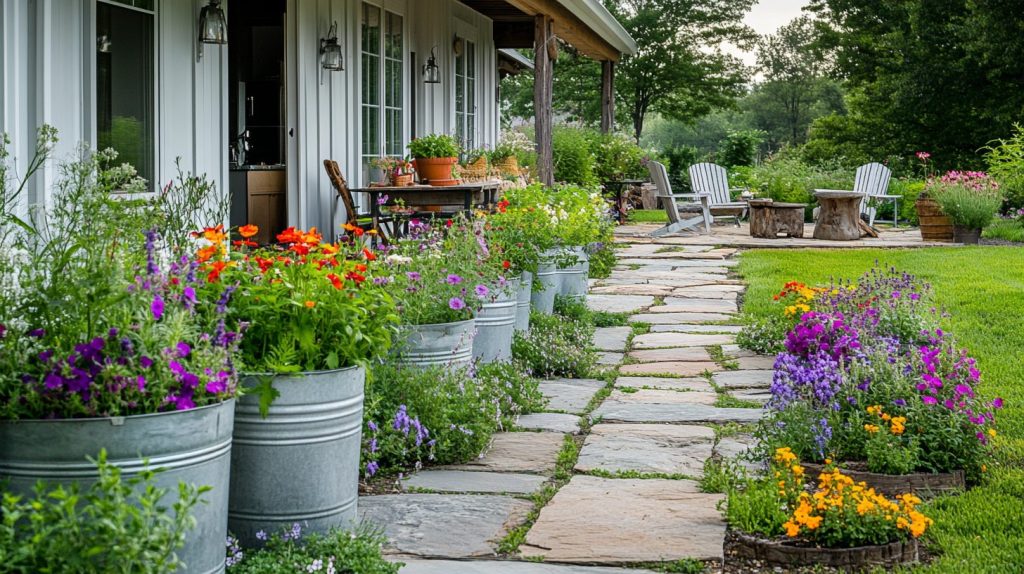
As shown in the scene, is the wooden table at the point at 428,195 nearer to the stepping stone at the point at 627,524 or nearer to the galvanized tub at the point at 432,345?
the galvanized tub at the point at 432,345

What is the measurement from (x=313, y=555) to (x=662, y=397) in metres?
2.73

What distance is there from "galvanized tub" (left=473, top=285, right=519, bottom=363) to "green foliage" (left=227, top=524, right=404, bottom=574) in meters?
2.08

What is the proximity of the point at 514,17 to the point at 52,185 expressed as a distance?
32.9ft

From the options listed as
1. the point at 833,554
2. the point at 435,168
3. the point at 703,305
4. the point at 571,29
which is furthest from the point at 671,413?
the point at 571,29

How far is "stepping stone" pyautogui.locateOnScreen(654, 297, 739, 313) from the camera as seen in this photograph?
27.0 ft

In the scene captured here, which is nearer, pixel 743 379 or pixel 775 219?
pixel 743 379

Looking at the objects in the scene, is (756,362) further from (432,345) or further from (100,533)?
(100,533)

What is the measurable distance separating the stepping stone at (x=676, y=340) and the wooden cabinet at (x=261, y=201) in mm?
3157

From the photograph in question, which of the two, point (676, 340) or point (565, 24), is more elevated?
point (565, 24)

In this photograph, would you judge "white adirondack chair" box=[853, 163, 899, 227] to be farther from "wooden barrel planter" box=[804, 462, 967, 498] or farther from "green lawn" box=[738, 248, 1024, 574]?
"wooden barrel planter" box=[804, 462, 967, 498]

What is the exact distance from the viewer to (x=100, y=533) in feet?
6.81

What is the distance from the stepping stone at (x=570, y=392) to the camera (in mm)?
5078

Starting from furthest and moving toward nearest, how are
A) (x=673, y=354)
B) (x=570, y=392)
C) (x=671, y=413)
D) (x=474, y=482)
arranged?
(x=673, y=354) < (x=570, y=392) < (x=671, y=413) < (x=474, y=482)

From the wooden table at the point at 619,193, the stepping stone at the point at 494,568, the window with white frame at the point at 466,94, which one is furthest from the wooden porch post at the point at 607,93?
the stepping stone at the point at 494,568
